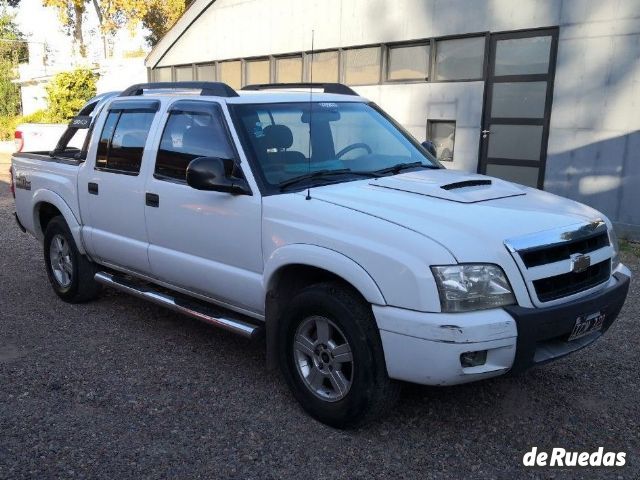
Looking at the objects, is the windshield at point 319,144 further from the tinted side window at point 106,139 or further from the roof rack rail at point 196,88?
the tinted side window at point 106,139

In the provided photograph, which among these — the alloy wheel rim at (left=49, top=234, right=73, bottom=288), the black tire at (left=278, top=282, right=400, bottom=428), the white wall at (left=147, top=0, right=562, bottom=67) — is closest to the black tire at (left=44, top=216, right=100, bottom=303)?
the alloy wheel rim at (left=49, top=234, right=73, bottom=288)

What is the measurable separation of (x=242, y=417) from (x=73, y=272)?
2.83 meters

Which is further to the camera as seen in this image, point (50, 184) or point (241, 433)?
point (50, 184)

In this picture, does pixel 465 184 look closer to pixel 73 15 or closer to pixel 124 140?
pixel 124 140

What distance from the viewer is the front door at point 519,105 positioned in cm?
953

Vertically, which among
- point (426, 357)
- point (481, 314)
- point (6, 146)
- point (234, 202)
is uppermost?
point (234, 202)

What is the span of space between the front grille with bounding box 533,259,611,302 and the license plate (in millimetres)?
150

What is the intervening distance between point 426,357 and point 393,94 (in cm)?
920

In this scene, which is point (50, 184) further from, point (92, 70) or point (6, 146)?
point (6, 146)

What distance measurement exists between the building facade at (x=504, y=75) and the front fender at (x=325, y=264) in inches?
267

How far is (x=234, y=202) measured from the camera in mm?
4016

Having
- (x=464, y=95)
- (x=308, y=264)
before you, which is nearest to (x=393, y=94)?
(x=464, y=95)

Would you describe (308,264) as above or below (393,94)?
below

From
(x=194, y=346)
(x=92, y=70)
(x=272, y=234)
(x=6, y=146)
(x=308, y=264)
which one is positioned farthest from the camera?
(x=6, y=146)
